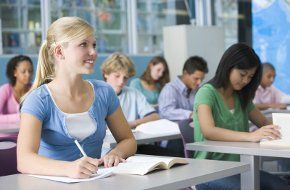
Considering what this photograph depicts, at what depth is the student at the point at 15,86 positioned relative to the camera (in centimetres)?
526

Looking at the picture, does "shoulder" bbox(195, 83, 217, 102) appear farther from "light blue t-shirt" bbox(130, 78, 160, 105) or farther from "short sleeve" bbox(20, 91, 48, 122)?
A: "light blue t-shirt" bbox(130, 78, 160, 105)

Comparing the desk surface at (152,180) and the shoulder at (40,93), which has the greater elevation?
the shoulder at (40,93)

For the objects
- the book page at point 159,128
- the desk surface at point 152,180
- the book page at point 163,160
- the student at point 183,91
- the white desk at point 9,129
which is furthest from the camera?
the student at point 183,91

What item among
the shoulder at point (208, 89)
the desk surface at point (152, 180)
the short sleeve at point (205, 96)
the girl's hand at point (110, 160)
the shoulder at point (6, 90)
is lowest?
the desk surface at point (152, 180)

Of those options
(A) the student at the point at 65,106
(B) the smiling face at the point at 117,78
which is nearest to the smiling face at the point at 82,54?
(A) the student at the point at 65,106

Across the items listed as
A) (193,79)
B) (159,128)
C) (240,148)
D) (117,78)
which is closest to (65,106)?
(240,148)

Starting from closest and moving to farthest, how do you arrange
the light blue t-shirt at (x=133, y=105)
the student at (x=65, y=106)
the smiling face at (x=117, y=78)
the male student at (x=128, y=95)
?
the student at (x=65, y=106)
the male student at (x=128, y=95)
the smiling face at (x=117, y=78)
the light blue t-shirt at (x=133, y=105)

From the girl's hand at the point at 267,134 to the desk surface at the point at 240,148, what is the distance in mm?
45

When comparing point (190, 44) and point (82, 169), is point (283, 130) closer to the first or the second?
point (82, 169)

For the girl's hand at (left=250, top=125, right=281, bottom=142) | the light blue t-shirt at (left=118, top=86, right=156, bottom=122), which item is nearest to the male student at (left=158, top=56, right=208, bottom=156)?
the light blue t-shirt at (left=118, top=86, right=156, bottom=122)

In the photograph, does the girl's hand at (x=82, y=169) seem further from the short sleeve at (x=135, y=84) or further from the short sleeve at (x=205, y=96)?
the short sleeve at (x=135, y=84)

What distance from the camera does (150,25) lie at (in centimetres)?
877

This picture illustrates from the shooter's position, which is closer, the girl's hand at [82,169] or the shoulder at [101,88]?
the girl's hand at [82,169]

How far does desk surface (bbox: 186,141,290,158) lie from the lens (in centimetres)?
263
